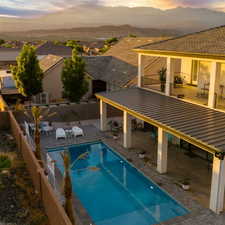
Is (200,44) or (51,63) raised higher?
(200,44)

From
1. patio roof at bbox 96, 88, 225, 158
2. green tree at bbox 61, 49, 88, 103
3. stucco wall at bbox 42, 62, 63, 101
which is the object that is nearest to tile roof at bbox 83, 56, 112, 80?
stucco wall at bbox 42, 62, 63, 101

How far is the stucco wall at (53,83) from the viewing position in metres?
34.7

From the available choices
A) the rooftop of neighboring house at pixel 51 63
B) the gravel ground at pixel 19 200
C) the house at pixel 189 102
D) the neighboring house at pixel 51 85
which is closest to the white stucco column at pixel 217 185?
the house at pixel 189 102

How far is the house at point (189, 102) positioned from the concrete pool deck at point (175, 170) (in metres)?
0.63

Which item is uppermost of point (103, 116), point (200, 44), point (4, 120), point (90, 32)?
point (90, 32)

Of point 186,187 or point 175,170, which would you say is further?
point 175,170

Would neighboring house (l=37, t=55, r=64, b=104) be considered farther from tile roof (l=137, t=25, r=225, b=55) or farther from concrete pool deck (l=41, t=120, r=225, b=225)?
tile roof (l=137, t=25, r=225, b=55)

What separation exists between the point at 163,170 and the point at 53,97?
847 inches

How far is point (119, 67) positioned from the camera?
36.3 m

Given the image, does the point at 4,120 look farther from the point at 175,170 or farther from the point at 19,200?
the point at 175,170

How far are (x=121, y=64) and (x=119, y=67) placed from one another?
76 cm

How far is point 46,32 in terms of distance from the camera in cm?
13162

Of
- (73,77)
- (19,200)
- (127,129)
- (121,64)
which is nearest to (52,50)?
(121,64)

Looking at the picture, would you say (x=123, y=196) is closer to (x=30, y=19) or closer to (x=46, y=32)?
(x=46, y=32)
